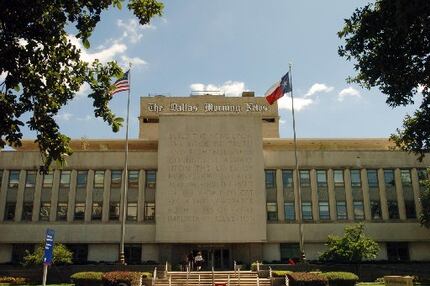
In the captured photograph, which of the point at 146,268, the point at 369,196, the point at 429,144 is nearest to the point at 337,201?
the point at 369,196

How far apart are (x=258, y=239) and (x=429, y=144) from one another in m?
26.5

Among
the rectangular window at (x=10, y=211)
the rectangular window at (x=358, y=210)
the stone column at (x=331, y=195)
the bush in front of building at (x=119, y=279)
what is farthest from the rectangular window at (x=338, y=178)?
the rectangular window at (x=10, y=211)

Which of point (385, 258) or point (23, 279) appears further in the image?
point (385, 258)

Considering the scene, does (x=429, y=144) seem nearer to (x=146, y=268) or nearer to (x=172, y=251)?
(x=146, y=268)

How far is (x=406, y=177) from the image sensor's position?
53.4 meters

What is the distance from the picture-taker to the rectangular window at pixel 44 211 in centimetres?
5166

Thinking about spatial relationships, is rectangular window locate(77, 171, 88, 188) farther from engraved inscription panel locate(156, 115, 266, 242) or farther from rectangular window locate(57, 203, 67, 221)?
engraved inscription panel locate(156, 115, 266, 242)

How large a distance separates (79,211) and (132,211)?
561 cm

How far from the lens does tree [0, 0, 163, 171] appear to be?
14086mm

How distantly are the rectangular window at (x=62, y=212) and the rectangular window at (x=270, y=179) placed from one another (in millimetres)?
21656

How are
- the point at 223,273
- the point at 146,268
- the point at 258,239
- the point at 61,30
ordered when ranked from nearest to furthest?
the point at 61,30
the point at 223,273
the point at 146,268
the point at 258,239

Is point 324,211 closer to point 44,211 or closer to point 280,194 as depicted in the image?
point 280,194

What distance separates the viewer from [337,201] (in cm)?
5250

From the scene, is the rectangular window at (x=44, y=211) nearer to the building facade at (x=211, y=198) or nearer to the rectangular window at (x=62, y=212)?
the building facade at (x=211, y=198)
